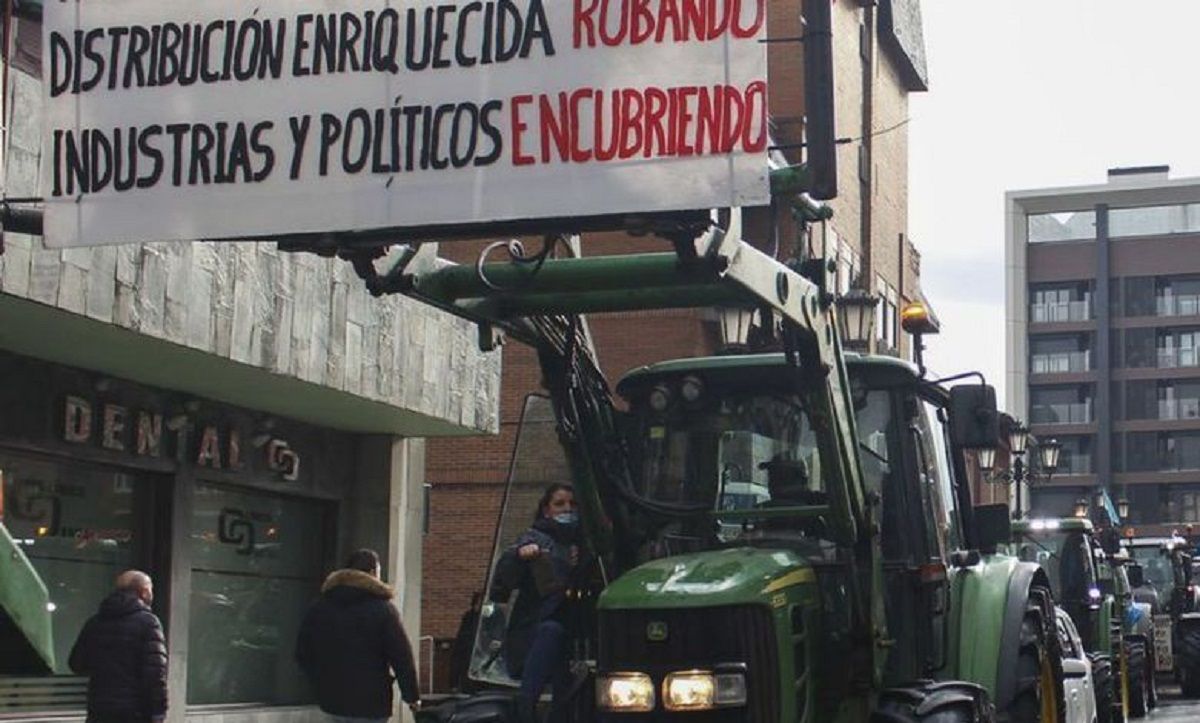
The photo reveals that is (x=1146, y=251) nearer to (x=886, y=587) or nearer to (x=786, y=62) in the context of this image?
(x=786, y=62)

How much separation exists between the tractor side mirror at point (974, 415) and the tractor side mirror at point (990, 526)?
1640mm

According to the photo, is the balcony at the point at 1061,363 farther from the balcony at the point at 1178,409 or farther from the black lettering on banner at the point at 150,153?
the black lettering on banner at the point at 150,153

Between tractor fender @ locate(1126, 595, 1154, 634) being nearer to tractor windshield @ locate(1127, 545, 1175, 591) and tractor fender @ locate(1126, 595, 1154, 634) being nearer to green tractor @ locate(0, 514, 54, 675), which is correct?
tractor windshield @ locate(1127, 545, 1175, 591)

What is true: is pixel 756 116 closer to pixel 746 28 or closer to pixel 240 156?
pixel 746 28

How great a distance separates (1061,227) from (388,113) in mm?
108501

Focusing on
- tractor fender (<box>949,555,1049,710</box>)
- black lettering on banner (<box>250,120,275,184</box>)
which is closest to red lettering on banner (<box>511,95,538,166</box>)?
black lettering on banner (<box>250,120,275,184</box>)

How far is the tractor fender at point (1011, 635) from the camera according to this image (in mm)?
10820

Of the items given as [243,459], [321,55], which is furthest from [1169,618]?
[321,55]

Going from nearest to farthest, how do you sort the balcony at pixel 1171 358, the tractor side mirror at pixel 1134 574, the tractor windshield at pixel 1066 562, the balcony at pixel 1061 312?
the tractor windshield at pixel 1066 562 < the tractor side mirror at pixel 1134 574 < the balcony at pixel 1171 358 < the balcony at pixel 1061 312

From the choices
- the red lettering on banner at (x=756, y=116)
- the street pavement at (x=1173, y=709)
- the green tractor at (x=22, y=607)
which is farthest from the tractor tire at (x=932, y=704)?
the street pavement at (x=1173, y=709)


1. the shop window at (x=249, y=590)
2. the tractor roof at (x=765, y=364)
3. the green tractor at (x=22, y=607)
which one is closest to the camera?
the green tractor at (x=22, y=607)

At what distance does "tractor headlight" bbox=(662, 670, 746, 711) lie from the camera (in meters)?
8.92

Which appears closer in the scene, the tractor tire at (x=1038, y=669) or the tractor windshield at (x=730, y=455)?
the tractor windshield at (x=730, y=455)

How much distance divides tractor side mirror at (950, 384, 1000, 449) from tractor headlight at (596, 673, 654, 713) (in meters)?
2.18
